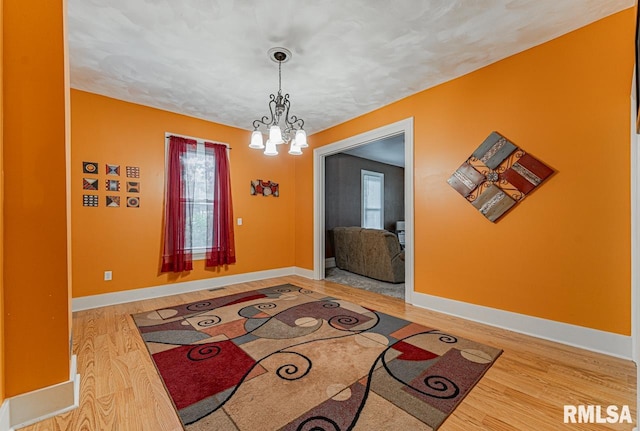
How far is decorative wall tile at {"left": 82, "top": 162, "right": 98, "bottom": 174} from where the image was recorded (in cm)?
339

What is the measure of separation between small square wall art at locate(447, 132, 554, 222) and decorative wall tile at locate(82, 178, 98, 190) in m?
4.48

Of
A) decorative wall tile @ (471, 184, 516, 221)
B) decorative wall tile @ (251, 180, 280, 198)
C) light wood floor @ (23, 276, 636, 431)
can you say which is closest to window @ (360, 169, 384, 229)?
decorative wall tile @ (251, 180, 280, 198)

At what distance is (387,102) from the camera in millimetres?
3766

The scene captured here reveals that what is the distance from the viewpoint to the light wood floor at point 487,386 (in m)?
1.48

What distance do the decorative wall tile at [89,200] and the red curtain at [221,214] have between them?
1496mm

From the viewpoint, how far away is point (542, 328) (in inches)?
97.7

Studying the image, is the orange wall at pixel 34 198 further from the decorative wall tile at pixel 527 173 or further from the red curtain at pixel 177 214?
the decorative wall tile at pixel 527 173

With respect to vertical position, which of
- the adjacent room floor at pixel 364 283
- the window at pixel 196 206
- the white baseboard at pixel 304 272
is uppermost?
the window at pixel 196 206

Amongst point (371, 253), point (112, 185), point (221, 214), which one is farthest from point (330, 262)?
point (112, 185)

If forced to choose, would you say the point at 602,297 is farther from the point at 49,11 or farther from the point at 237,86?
the point at 49,11

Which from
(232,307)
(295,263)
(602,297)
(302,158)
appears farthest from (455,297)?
(302,158)

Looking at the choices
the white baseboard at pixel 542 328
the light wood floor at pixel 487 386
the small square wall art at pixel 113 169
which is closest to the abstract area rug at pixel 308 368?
the light wood floor at pixel 487 386

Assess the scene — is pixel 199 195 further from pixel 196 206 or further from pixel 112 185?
pixel 112 185

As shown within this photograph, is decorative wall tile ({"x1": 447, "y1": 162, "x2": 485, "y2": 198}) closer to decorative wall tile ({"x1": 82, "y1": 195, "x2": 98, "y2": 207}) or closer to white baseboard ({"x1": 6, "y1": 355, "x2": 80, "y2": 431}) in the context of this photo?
white baseboard ({"x1": 6, "y1": 355, "x2": 80, "y2": 431})
